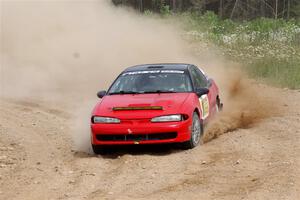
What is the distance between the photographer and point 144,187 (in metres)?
7.81

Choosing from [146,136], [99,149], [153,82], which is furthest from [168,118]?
[153,82]

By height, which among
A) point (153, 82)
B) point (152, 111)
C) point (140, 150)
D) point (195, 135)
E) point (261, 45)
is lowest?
point (261, 45)

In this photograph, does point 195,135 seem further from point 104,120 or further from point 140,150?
point 104,120

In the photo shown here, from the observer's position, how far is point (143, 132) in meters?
9.94

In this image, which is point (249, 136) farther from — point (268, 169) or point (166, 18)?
point (166, 18)

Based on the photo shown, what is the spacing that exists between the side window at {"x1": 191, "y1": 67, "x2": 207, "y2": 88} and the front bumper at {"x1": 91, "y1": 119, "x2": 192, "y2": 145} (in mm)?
1852

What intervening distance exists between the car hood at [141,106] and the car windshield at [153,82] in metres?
0.37

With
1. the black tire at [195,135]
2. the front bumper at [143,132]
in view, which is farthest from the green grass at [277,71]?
the front bumper at [143,132]

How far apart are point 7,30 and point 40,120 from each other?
10.2 m

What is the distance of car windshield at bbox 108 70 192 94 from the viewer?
11.2m

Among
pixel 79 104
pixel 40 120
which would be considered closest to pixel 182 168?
pixel 40 120

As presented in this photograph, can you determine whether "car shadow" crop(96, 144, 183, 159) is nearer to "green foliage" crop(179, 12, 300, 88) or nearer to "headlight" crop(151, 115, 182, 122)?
"headlight" crop(151, 115, 182, 122)

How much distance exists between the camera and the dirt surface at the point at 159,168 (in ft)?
24.6

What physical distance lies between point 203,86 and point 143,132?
106 inches
